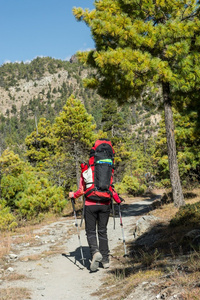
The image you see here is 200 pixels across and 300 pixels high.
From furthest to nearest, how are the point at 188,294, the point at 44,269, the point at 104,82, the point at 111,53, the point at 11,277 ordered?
the point at 104,82
the point at 111,53
the point at 44,269
the point at 11,277
the point at 188,294

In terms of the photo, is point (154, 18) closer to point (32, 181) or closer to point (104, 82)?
point (104, 82)

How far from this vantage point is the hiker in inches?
219

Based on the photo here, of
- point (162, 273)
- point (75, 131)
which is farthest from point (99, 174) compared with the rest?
point (75, 131)

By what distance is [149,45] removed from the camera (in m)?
9.92

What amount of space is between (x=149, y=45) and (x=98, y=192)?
6.39 meters

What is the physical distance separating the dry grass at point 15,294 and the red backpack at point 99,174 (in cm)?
194

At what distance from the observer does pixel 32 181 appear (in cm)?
1540

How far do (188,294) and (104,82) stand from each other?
9.76m

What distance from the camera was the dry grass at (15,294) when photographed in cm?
427

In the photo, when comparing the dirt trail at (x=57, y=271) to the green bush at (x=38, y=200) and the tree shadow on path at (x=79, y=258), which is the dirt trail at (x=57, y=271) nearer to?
the tree shadow on path at (x=79, y=258)

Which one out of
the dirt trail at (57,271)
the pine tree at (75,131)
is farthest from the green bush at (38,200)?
the pine tree at (75,131)

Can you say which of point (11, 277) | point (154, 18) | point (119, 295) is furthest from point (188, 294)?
point (154, 18)

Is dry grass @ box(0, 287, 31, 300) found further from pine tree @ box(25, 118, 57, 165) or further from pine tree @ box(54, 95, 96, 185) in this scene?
pine tree @ box(25, 118, 57, 165)

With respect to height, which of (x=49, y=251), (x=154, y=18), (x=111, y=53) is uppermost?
(x=154, y=18)
